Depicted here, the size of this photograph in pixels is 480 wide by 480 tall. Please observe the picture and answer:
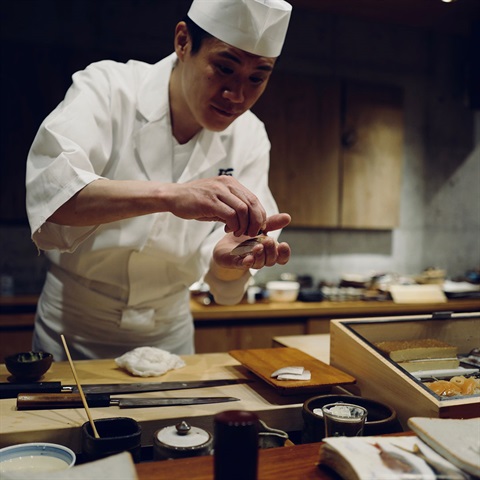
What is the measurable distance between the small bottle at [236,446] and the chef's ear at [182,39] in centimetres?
145

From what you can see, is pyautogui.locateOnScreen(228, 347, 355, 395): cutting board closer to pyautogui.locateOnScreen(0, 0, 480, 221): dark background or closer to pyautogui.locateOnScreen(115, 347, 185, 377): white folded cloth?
pyautogui.locateOnScreen(115, 347, 185, 377): white folded cloth

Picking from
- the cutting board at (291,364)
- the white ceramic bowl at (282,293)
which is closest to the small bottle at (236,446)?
the cutting board at (291,364)

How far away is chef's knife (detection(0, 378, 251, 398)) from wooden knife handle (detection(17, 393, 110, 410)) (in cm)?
6

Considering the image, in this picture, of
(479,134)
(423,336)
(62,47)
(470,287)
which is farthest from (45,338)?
(479,134)

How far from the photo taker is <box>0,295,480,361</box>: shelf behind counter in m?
3.32

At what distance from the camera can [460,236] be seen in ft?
17.4

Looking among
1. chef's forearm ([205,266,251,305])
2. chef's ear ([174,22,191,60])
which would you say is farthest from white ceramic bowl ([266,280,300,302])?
chef's ear ([174,22,191,60])

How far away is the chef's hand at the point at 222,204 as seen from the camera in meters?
Answer: 1.45

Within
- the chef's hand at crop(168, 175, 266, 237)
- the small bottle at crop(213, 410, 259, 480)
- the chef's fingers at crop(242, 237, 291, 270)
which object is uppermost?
the chef's hand at crop(168, 175, 266, 237)

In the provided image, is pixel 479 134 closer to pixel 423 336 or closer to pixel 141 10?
pixel 141 10

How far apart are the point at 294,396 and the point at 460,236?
4.35 meters

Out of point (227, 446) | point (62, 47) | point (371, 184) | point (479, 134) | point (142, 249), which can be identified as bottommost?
point (227, 446)

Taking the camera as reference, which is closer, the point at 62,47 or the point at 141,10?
the point at 62,47

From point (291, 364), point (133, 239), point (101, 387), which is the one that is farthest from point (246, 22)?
point (101, 387)
